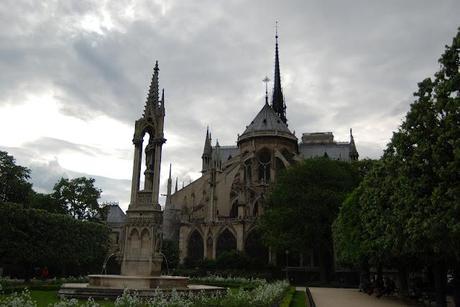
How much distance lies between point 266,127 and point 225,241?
20763 mm

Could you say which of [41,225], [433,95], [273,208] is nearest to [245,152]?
[273,208]

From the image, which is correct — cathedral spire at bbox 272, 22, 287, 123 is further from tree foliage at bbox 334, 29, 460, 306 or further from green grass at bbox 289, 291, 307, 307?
tree foliage at bbox 334, 29, 460, 306

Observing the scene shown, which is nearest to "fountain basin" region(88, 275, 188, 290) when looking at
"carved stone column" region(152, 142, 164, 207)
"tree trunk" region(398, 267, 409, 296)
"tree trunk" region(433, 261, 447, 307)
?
"carved stone column" region(152, 142, 164, 207)

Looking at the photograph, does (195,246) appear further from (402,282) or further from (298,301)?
(298,301)

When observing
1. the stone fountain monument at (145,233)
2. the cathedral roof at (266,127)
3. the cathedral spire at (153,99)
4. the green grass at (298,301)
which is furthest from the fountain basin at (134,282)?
the cathedral roof at (266,127)

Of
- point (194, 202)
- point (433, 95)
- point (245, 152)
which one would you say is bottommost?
point (433, 95)

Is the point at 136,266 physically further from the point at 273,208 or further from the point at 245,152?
the point at 245,152

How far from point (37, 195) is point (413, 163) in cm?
4748

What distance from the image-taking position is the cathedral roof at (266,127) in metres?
76.1

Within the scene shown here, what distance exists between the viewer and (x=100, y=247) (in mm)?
46750

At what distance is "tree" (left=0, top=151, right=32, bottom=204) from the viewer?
45.1 m

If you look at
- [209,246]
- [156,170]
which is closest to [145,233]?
[156,170]

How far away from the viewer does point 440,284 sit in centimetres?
2030

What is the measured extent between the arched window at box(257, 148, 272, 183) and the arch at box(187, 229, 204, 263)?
1371cm
